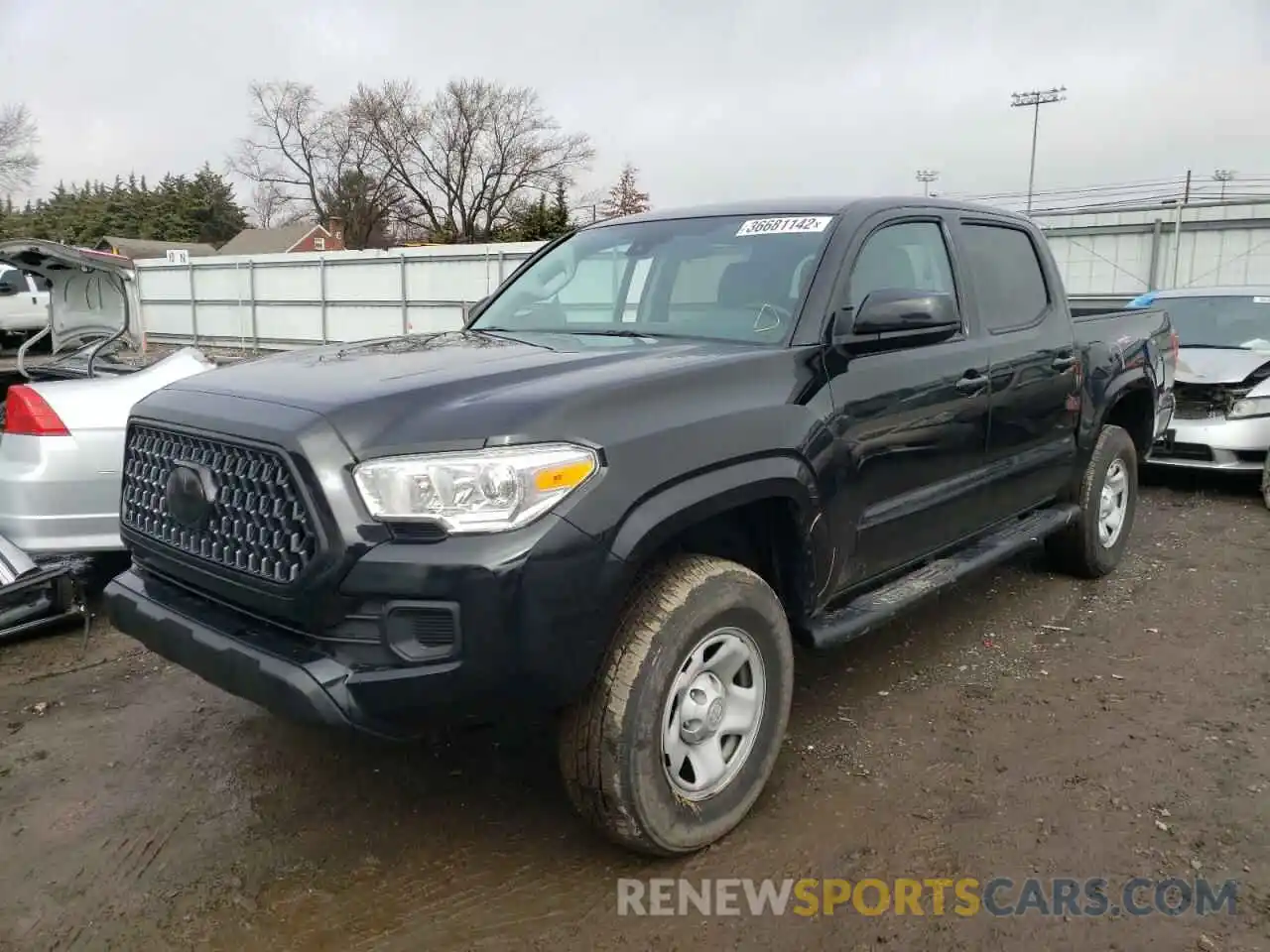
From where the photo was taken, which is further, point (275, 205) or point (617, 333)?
point (275, 205)

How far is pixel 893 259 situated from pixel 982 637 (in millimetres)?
1937

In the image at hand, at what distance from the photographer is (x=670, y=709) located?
2680mm

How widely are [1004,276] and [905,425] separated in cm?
144

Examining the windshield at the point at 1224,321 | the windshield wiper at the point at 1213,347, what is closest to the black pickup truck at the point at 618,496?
the windshield wiper at the point at 1213,347

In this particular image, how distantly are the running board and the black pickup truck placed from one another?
0.06 feet

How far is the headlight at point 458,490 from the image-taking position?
2.34 m

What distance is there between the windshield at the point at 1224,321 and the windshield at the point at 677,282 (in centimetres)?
606

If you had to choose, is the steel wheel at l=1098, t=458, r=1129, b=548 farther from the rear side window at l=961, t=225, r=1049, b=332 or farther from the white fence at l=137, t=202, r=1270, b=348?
the white fence at l=137, t=202, r=1270, b=348

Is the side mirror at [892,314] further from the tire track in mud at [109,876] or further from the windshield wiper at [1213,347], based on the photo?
the windshield wiper at [1213,347]

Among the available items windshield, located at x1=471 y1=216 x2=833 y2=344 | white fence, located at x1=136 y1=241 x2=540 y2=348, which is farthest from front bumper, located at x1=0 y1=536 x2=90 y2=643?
white fence, located at x1=136 y1=241 x2=540 y2=348

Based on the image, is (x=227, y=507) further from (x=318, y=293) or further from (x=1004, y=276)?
(x=318, y=293)

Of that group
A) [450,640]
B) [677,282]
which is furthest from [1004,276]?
[450,640]

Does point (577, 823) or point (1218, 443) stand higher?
point (1218, 443)

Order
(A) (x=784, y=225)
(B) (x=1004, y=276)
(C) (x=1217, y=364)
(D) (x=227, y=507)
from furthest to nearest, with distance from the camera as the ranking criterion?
(C) (x=1217, y=364), (B) (x=1004, y=276), (A) (x=784, y=225), (D) (x=227, y=507)
